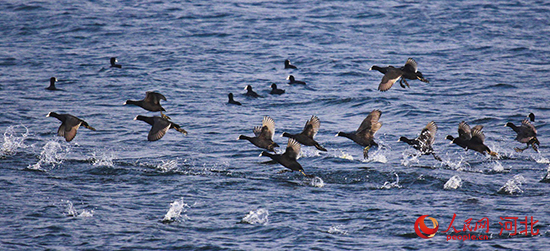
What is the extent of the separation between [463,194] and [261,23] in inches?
794

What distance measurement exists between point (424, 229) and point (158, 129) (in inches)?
193

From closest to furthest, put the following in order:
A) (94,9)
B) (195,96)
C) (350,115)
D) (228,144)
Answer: (228,144)
(350,115)
(195,96)
(94,9)

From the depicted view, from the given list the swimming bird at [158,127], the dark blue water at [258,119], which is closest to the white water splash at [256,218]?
the dark blue water at [258,119]

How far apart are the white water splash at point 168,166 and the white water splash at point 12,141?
3236 millimetres

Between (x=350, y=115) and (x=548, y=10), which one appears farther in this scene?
(x=548, y=10)

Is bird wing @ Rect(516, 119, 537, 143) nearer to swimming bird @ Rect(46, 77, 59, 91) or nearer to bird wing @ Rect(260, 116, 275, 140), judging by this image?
bird wing @ Rect(260, 116, 275, 140)

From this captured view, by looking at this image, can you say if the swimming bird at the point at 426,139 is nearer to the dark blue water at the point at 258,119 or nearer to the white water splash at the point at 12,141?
the dark blue water at the point at 258,119

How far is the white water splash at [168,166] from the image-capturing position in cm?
1291

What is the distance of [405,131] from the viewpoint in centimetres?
1609

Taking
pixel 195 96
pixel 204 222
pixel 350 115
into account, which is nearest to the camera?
pixel 204 222

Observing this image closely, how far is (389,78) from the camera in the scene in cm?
1312

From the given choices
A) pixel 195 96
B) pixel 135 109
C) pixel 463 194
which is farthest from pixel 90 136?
pixel 463 194

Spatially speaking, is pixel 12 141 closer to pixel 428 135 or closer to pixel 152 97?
pixel 152 97

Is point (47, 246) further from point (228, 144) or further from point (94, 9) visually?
point (94, 9)
